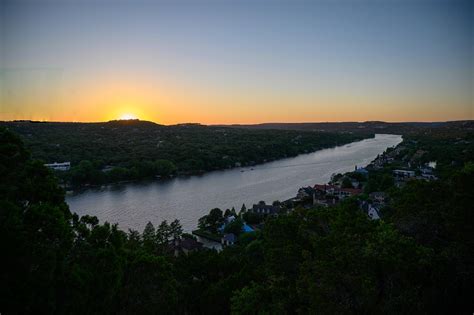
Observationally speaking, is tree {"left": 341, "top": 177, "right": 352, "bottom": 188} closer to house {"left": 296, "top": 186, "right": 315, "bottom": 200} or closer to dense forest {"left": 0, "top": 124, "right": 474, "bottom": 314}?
house {"left": 296, "top": 186, "right": 315, "bottom": 200}

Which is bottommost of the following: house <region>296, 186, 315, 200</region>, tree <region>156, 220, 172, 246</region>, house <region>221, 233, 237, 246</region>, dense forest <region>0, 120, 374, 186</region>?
house <region>221, 233, 237, 246</region>

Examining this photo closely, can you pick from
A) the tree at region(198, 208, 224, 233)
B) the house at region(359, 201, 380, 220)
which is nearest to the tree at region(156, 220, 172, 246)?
the tree at region(198, 208, 224, 233)

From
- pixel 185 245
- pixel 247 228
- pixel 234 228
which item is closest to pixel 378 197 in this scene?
pixel 247 228

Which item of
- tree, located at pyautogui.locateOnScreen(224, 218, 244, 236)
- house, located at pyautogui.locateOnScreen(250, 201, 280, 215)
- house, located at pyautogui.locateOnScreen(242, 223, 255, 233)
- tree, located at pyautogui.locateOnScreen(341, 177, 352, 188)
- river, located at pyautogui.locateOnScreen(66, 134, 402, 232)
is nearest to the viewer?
tree, located at pyautogui.locateOnScreen(224, 218, 244, 236)

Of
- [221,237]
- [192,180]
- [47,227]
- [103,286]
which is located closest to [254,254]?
[221,237]

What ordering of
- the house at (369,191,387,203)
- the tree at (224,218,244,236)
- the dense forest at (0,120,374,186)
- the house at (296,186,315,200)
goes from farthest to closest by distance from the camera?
the dense forest at (0,120,374,186), the house at (296,186,315,200), the house at (369,191,387,203), the tree at (224,218,244,236)

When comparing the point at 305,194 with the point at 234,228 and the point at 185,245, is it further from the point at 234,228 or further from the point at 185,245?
the point at 185,245
